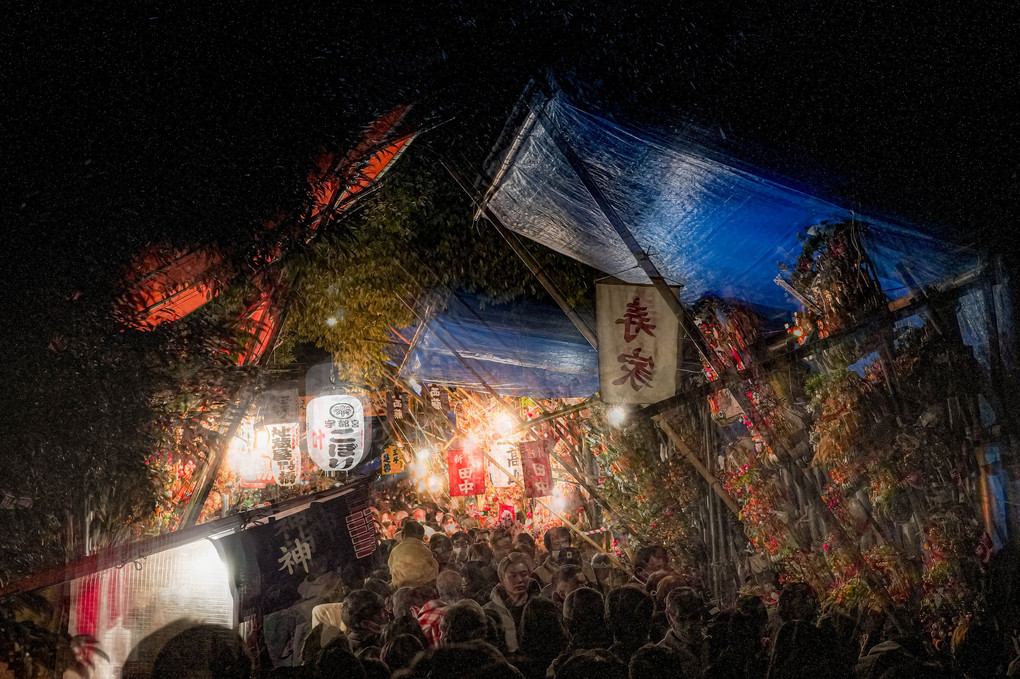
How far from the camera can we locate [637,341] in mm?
7492

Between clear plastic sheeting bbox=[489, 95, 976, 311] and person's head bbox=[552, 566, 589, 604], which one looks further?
person's head bbox=[552, 566, 589, 604]

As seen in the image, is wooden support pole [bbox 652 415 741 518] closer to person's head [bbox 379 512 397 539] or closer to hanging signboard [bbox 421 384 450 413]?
hanging signboard [bbox 421 384 450 413]

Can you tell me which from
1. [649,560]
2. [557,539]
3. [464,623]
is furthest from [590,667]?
[557,539]

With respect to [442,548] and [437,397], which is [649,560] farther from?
[437,397]

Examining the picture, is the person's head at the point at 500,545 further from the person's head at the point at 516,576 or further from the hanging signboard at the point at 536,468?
the person's head at the point at 516,576

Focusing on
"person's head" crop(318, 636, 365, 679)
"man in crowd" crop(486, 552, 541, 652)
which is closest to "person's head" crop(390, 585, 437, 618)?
"man in crowd" crop(486, 552, 541, 652)

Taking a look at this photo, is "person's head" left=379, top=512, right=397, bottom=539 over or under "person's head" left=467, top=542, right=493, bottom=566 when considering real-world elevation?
under

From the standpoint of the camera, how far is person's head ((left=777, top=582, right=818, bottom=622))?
6277 mm

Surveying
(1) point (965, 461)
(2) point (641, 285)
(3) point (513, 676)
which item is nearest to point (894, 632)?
(1) point (965, 461)

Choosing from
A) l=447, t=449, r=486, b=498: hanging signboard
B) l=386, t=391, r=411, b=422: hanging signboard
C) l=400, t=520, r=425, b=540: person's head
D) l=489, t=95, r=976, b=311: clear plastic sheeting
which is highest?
l=489, t=95, r=976, b=311: clear plastic sheeting

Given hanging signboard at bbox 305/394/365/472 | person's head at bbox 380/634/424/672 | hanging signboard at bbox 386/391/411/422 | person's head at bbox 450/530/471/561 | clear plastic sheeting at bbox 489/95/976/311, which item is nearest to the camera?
clear plastic sheeting at bbox 489/95/976/311

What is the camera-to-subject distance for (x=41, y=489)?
5.00 meters

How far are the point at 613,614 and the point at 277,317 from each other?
23.4 feet

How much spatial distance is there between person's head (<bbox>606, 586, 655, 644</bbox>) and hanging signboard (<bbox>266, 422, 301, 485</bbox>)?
14.9 metres
